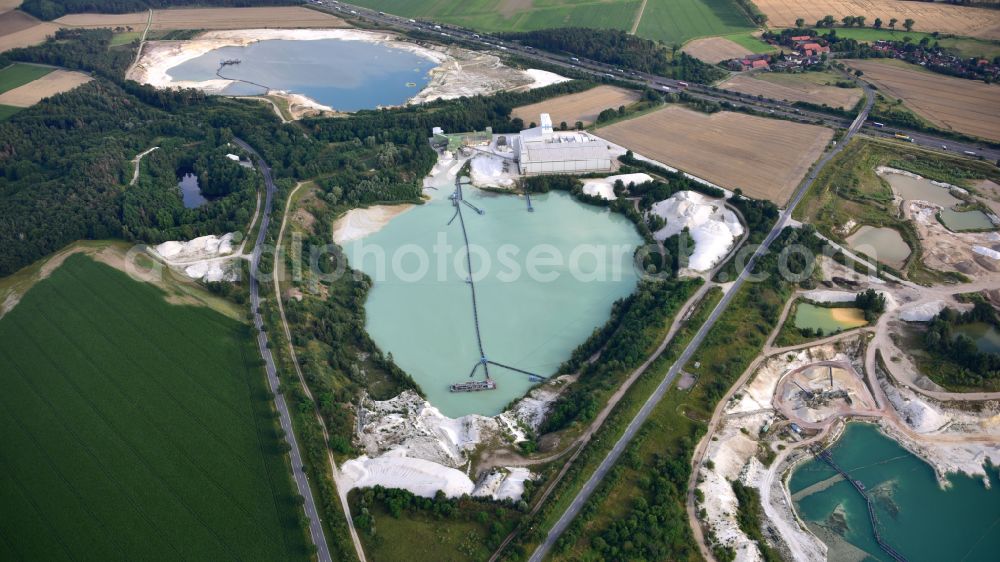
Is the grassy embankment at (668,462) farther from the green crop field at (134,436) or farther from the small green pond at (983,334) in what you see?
the green crop field at (134,436)

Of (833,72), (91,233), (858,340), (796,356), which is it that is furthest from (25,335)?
(833,72)

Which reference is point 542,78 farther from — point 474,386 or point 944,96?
point 474,386

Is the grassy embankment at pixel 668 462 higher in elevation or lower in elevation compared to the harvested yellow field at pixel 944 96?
lower

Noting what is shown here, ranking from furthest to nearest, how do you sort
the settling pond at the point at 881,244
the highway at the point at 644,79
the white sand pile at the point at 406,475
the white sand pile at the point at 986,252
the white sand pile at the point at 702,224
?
1. the highway at the point at 644,79
2. the settling pond at the point at 881,244
3. the white sand pile at the point at 702,224
4. the white sand pile at the point at 986,252
5. the white sand pile at the point at 406,475

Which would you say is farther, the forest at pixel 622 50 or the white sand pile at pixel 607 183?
the forest at pixel 622 50

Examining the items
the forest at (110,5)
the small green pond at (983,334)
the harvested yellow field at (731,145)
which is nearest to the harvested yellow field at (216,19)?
the forest at (110,5)

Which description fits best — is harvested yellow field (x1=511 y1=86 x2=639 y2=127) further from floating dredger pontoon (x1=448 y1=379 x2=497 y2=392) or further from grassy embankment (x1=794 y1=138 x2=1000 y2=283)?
floating dredger pontoon (x1=448 y1=379 x2=497 y2=392)
